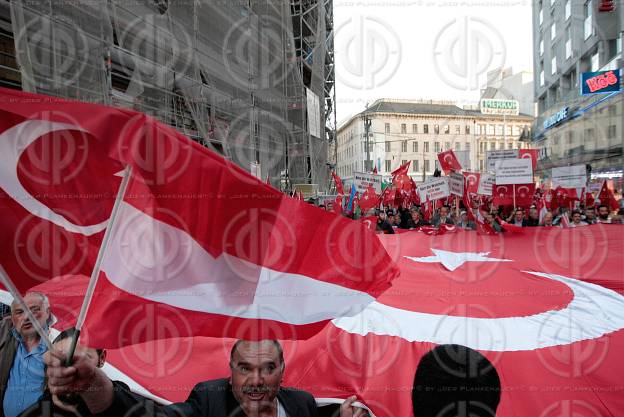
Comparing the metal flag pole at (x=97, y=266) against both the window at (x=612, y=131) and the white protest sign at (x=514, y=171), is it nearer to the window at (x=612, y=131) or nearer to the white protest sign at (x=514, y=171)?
the white protest sign at (x=514, y=171)

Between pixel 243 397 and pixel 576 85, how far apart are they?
112 feet

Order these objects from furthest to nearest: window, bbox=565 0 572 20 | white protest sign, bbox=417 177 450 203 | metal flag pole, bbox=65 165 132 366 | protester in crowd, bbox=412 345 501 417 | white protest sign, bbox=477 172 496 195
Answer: window, bbox=565 0 572 20
white protest sign, bbox=477 172 496 195
white protest sign, bbox=417 177 450 203
protester in crowd, bbox=412 345 501 417
metal flag pole, bbox=65 165 132 366

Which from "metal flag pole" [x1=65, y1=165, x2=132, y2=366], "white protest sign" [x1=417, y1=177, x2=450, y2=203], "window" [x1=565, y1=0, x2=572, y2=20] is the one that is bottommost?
"metal flag pole" [x1=65, y1=165, x2=132, y2=366]

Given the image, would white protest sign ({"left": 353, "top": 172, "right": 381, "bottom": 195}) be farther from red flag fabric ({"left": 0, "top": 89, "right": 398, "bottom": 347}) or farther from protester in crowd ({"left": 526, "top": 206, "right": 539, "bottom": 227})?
red flag fabric ({"left": 0, "top": 89, "right": 398, "bottom": 347})

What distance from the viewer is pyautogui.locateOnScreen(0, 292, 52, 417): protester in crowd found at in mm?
2100

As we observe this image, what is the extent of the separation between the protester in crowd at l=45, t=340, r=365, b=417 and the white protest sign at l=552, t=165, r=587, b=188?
33.7 feet

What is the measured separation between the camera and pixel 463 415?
6.77 feet

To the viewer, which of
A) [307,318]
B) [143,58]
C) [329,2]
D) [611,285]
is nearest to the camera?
[307,318]

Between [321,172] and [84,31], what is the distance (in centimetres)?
1358

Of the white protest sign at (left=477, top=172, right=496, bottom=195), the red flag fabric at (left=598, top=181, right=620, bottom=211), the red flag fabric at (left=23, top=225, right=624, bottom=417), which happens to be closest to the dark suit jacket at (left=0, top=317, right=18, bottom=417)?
the red flag fabric at (left=23, top=225, right=624, bottom=417)

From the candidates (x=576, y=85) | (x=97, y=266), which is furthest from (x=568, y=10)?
(x=97, y=266)

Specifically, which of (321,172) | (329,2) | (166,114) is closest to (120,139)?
(166,114)

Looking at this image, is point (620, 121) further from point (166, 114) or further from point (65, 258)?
point (65, 258)

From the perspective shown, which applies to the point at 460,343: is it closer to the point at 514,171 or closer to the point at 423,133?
the point at 514,171
